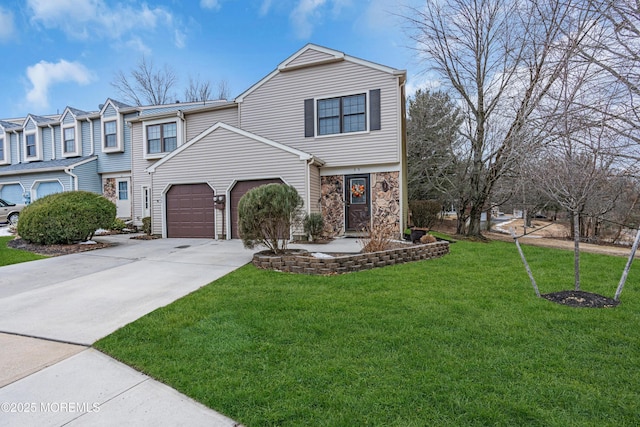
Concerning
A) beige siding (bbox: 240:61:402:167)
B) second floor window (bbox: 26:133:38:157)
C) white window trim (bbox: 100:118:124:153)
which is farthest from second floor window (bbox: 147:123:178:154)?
second floor window (bbox: 26:133:38:157)

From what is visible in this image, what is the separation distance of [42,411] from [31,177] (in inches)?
821

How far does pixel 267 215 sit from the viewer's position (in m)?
6.78

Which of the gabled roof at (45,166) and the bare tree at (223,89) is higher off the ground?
the bare tree at (223,89)

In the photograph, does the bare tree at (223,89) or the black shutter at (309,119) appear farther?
the bare tree at (223,89)

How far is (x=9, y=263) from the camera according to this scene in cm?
763

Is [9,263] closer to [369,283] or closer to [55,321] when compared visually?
[55,321]

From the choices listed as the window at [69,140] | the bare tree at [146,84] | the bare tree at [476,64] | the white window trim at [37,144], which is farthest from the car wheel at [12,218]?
the bare tree at [476,64]

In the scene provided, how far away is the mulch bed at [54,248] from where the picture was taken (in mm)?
8867

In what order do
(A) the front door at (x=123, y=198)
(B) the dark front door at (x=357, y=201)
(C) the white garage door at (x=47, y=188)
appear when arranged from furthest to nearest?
(C) the white garage door at (x=47, y=188) → (A) the front door at (x=123, y=198) → (B) the dark front door at (x=357, y=201)

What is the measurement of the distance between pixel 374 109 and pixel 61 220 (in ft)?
34.0

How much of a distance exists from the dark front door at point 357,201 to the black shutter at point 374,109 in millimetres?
1780

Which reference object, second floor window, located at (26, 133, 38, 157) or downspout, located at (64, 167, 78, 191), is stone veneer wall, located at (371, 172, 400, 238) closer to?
downspout, located at (64, 167, 78, 191)

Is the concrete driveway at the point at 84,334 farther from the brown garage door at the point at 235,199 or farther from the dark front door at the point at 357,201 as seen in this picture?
the dark front door at the point at 357,201

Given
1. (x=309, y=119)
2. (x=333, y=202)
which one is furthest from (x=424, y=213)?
(x=309, y=119)
